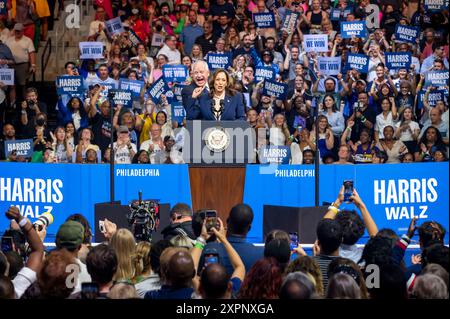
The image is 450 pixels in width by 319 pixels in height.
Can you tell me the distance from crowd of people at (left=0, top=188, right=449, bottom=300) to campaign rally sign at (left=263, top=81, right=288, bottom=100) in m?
8.91

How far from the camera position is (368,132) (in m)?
17.9

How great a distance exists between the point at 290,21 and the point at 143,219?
938 centimetres

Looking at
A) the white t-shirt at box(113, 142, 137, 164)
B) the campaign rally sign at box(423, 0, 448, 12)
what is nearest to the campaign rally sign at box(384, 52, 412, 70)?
the campaign rally sign at box(423, 0, 448, 12)

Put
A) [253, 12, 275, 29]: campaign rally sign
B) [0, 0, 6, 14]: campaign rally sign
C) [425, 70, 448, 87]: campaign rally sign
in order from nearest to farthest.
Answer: [425, 70, 448, 87]: campaign rally sign → [253, 12, 275, 29]: campaign rally sign → [0, 0, 6, 14]: campaign rally sign

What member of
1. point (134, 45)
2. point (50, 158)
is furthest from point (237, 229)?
point (134, 45)

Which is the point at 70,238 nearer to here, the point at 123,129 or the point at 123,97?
the point at 123,129

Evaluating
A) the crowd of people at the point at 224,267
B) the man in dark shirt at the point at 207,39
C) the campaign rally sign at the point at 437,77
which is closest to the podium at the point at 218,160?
the crowd of people at the point at 224,267

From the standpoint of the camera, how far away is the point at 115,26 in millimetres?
20562

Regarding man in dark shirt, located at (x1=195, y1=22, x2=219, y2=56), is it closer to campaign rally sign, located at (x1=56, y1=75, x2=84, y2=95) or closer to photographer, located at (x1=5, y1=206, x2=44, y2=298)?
campaign rally sign, located at (x1=56, y1=75, x2=84, y2=95)

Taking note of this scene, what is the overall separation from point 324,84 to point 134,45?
369 centimetres

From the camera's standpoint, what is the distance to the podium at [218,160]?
13.3 meters

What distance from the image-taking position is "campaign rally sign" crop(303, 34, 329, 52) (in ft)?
62.0
